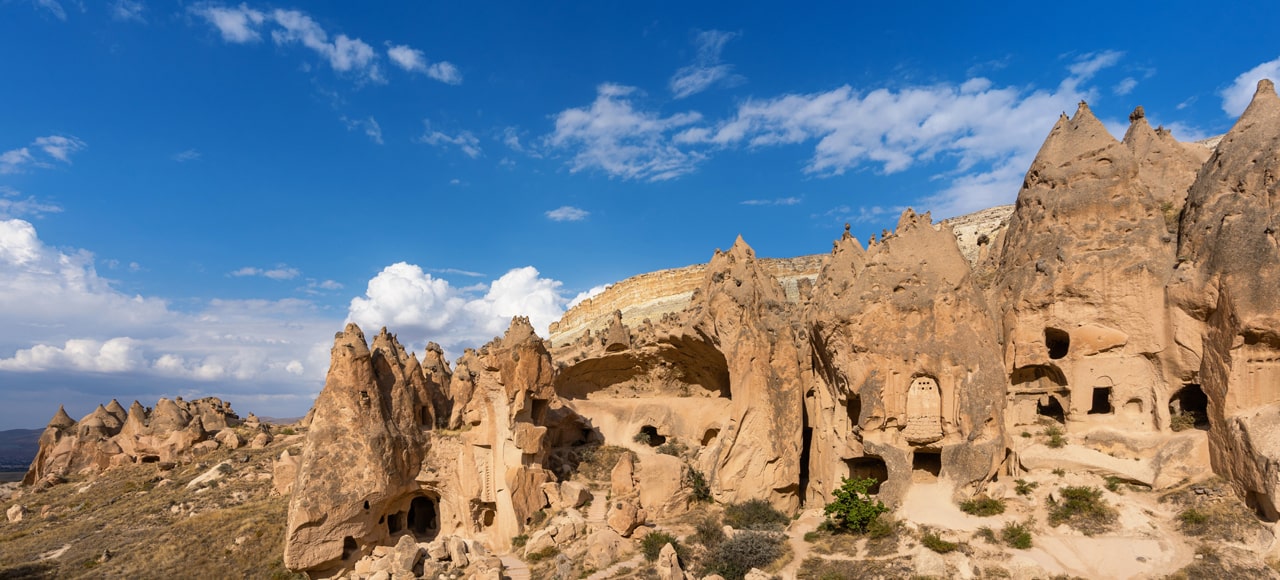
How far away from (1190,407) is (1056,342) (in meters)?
3.36

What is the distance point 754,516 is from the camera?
19781mm

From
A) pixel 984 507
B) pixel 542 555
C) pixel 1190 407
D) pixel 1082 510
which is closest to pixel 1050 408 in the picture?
pixel 1190 407

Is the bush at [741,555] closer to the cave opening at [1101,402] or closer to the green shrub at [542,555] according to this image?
the green shrub at [542,555]

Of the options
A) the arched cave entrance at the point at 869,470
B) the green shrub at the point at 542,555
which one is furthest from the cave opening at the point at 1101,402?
the green shrub at the point at 542,555

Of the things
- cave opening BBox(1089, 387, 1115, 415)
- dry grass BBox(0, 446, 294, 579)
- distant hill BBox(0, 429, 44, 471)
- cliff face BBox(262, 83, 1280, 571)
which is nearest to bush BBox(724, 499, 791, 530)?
cliff face BBox(262, 83, 1280, 571)

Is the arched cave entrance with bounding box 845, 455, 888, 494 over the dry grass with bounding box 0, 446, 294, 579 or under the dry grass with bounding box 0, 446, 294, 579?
over

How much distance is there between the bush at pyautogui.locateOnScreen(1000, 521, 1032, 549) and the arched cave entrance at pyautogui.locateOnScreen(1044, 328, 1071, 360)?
514cm

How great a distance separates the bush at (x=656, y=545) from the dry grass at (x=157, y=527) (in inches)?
442

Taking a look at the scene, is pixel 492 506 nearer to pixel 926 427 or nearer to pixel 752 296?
pixel 752 296

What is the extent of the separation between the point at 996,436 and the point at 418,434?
16.9 meters

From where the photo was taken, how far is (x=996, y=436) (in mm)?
17719

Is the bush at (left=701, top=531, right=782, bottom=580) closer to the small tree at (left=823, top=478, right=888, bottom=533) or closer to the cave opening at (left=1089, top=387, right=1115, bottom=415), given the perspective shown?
the small tree at (left=823, top=478, right=888, bottom=533)

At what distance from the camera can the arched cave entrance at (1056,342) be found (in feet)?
62.2

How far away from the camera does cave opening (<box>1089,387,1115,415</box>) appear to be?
18781 millimetres
